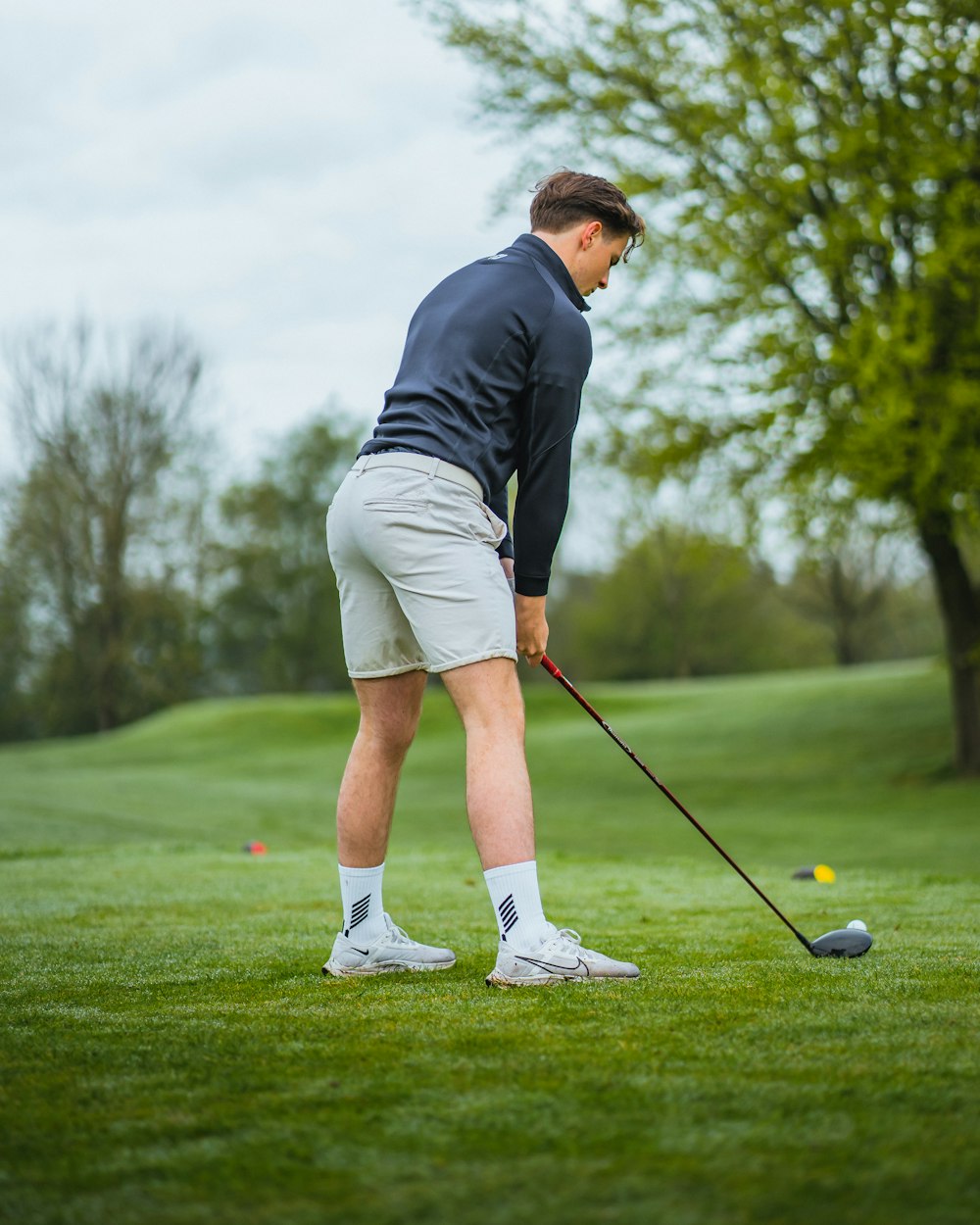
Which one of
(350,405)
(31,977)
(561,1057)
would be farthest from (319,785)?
(350,405)

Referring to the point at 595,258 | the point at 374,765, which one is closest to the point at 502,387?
the point at 595,258

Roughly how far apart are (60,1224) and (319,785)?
53.9ft

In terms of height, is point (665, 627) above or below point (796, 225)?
below

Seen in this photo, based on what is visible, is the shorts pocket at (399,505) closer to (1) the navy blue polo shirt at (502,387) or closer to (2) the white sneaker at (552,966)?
(1) the navy blue polo shirt at (502,387)

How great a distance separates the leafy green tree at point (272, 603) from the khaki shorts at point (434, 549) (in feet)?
123

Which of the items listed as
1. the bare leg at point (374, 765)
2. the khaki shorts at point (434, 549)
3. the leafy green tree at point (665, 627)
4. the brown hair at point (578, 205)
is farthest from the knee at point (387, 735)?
the leafy green tree at point (665, 627)

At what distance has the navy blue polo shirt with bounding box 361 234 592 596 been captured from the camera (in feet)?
10.3

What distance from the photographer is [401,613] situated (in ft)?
10.9

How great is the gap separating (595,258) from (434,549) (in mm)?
932

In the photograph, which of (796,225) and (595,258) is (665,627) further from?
(595,258)

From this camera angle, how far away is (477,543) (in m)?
3.14

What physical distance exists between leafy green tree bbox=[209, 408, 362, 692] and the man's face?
3726 centimetres

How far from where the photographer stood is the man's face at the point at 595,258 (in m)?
3.38

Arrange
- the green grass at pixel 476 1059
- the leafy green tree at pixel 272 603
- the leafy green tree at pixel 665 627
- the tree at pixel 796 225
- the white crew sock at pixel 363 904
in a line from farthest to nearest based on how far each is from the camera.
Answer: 1. the leafy green tree at pixel 665 627
2. the leafy green tree at pixel 272 603
3. the tree at pixel 796 225
4. the white crew sock at pixel 363 904
5. the green grass at pixel 476 1059
